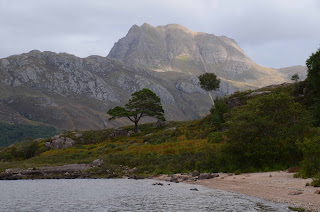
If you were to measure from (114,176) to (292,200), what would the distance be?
92.1 feet

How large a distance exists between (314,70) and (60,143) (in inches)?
2340

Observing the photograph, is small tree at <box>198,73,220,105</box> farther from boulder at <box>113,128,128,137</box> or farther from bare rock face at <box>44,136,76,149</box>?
bare rock face at <box>44,136,76,149</box>

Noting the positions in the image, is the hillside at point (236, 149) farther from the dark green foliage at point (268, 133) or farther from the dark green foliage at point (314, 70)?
the dark green foliage at point (314, 70)

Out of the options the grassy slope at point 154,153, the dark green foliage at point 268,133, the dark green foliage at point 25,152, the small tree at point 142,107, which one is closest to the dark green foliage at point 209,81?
the small tree at point 142,107

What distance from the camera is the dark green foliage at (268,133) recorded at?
3148 cm

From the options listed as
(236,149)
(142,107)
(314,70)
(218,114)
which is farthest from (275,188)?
(142,107)

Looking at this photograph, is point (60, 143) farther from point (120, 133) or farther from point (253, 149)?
point (253, 149)

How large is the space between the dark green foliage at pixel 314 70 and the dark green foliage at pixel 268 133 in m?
22.2

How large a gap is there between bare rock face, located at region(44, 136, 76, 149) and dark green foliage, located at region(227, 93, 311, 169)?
51.6 meters

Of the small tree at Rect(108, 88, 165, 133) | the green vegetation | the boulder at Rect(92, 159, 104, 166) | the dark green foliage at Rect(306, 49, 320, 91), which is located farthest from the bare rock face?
the dark green foliage at Rect(306, 49, 320, 91)

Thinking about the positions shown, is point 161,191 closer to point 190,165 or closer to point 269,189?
point 269,189

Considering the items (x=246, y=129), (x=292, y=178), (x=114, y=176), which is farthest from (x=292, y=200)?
(x=114, y=176)

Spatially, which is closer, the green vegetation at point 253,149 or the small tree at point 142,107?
the green vegetation at point 253,149

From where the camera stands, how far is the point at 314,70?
175ft
